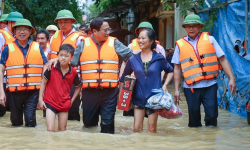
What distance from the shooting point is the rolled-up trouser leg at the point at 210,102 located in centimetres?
676

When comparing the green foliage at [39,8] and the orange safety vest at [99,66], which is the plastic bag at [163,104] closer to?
the orange safety vest at [99,66]

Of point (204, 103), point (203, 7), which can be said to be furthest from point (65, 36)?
point (203, 7)

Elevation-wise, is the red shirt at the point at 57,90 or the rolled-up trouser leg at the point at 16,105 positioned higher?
the red shirt at the point at 57,90

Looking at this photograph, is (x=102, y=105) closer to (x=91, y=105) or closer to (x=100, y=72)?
(x=91, y=105)

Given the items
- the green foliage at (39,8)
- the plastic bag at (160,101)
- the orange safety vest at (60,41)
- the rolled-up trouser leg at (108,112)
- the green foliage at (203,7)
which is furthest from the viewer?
the green foliage at (39,8)

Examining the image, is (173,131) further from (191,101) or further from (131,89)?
(131,89)

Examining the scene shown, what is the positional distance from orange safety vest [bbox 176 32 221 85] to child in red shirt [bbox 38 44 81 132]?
1871mm

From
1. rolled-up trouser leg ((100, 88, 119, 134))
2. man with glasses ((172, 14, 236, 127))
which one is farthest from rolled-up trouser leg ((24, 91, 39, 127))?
man with glasses ((172, 14, 236, 127))

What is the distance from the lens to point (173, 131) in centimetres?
688

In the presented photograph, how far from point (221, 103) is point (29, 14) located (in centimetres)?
1128

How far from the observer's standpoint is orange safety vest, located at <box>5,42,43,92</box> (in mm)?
6723

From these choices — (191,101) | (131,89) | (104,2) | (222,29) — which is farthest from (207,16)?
(104,2)

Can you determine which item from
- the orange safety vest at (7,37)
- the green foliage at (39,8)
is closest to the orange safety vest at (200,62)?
the orange safety vest at (7,37)

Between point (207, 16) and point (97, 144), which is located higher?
point (207, 16)
